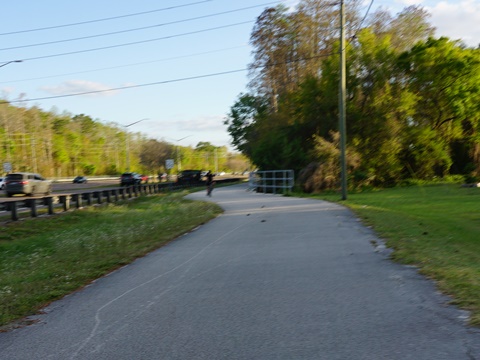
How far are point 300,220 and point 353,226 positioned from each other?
2.63m

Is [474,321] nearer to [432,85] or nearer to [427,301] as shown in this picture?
[427,301]

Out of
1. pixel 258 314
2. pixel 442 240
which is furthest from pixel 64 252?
pixel 442 240

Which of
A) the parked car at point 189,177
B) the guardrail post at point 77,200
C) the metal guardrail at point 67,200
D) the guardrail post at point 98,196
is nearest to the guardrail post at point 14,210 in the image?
the metal guardrail at point 67,200

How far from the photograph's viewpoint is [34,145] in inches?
3607

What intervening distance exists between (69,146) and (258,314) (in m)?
107

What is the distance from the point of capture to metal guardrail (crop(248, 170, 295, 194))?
33.0 meters

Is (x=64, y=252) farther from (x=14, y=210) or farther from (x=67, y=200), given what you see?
(x=67, y=200)

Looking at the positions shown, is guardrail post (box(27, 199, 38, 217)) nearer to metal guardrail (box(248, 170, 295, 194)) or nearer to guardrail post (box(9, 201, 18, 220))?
guardrail post (box(9, 201, 18, 220))

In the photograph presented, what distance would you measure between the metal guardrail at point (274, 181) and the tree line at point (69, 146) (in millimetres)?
39176

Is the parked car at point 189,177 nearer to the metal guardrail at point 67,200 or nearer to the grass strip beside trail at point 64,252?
the metal guardrail at point 67,200

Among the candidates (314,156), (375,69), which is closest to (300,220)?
(314,156)

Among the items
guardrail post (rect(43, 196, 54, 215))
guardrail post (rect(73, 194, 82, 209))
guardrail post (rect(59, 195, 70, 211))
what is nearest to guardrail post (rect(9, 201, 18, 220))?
guardrail post (rect(43, 196, 54, 215))

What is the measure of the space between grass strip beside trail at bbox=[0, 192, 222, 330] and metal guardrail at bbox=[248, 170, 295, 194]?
33.8 ft

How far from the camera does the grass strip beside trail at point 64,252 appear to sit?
7785mm
